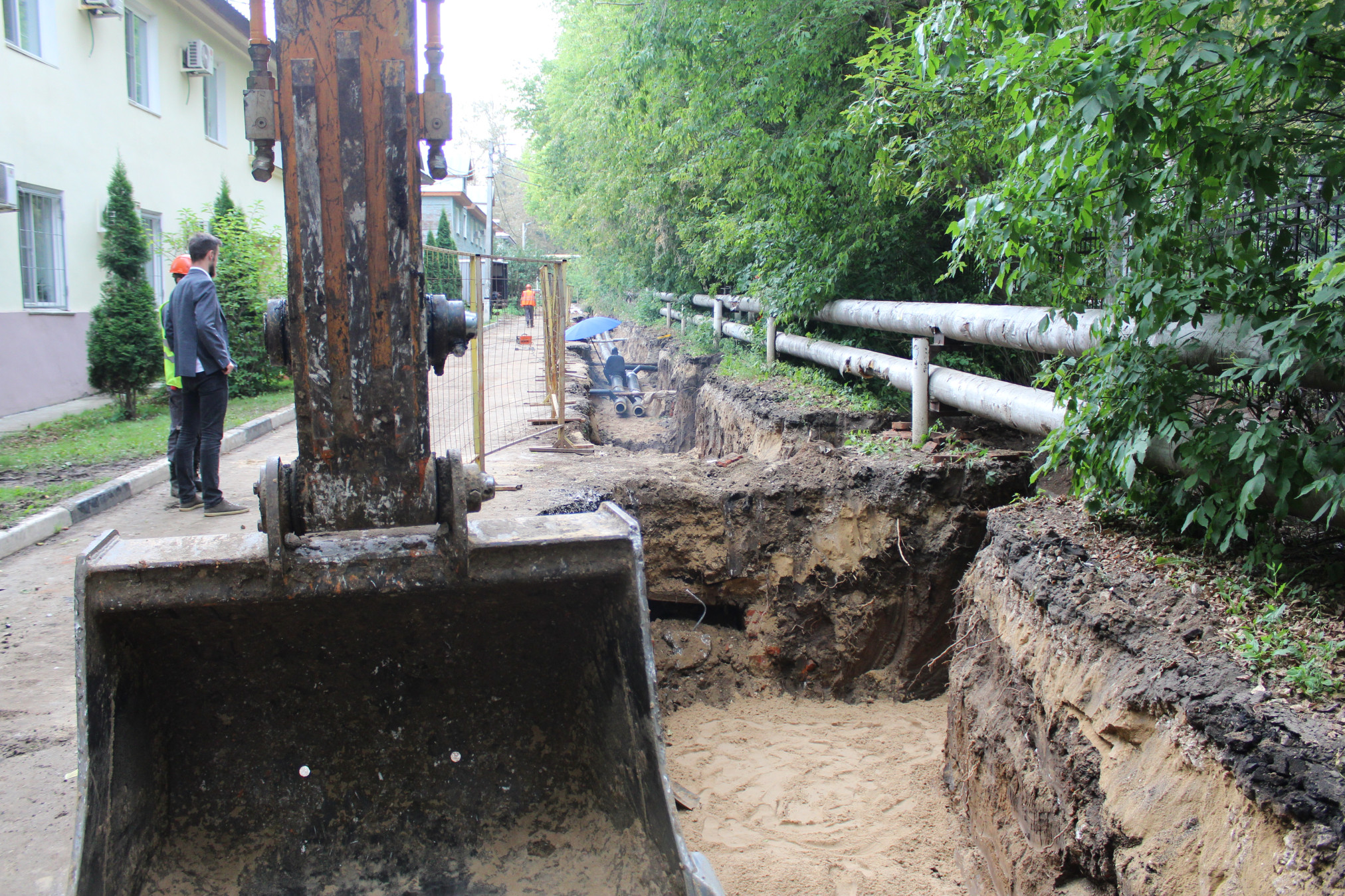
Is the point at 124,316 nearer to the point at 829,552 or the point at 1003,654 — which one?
the point at 829,552

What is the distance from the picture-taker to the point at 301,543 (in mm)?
2203

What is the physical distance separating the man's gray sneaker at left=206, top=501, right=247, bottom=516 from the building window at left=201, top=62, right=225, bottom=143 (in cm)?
1215

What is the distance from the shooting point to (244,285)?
42.9 feet

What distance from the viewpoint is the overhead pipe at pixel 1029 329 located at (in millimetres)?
3043

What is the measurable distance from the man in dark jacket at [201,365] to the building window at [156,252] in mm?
8290

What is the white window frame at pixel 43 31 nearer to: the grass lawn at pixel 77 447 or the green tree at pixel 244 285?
the green tree at pixel 244 285

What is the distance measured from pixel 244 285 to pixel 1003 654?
12.6 meters

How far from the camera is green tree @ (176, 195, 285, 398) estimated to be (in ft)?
42.8

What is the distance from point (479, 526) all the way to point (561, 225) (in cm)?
2549

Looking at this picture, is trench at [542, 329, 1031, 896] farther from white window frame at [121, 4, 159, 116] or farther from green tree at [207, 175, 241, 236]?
white window frame at [121, 4, 159, 116]

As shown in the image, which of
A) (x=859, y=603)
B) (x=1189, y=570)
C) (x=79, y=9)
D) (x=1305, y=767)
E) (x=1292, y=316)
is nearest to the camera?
(x=1305, y=767)

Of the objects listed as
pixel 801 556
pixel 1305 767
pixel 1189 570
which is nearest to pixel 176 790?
pixel 1305 767

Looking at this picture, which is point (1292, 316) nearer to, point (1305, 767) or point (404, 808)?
point (1305, 767)

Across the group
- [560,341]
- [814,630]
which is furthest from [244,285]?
[814,630]
